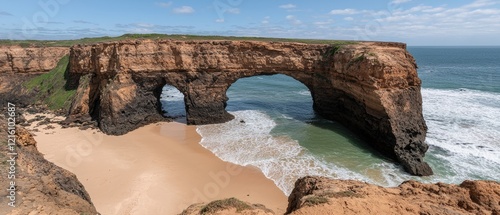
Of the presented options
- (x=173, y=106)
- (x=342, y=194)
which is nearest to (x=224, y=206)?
(x=342, y=194)

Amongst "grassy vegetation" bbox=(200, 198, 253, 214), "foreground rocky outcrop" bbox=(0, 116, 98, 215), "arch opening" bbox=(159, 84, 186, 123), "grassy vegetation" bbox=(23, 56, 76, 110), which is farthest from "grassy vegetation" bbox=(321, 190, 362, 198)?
"grassy vegetation" bbox=(23, 56, 76, 110)

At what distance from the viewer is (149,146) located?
66.0 feet

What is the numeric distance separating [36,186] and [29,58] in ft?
105

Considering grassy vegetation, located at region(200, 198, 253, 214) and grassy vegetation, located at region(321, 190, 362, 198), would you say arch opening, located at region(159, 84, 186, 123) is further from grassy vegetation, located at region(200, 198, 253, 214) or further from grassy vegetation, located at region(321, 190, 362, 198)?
grassy vegetation, located at region(321, 190, 362, 198)

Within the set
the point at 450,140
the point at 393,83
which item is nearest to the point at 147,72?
the point at 393,83

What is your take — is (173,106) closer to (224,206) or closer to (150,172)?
(150,172)

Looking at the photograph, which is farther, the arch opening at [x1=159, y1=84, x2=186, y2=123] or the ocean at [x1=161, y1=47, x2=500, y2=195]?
the arch opening at [x1=159, y1=84, x2=186, y2=123]

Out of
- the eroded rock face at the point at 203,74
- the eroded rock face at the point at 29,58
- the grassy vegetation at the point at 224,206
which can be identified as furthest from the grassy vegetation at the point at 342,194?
the eroded rock face at the point at 29,58

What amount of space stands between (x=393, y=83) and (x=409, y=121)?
266cm

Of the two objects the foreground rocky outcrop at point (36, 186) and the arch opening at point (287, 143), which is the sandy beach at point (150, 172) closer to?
the arch opening at point (287, 143)

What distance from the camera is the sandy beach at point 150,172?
1368 centimetres

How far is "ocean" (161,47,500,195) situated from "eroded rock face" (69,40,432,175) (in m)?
2.05

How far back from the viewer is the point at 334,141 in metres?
21.1

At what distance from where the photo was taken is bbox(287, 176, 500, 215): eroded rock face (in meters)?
6.13
